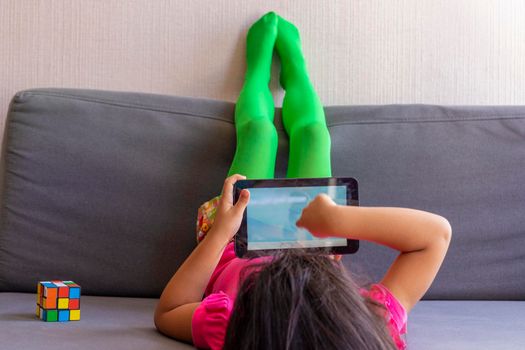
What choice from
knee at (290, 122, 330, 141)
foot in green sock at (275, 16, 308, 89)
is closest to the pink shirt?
knee at (290, 122, 330, 141)

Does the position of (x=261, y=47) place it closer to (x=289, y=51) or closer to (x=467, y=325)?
(x=289, y=51)

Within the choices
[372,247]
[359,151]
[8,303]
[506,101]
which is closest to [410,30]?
[506,101]

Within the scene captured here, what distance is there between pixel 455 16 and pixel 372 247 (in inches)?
29.5

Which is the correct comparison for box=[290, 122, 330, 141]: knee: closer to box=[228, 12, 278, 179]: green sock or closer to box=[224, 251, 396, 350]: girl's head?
box=[228, 12, 278, 179]: green sock

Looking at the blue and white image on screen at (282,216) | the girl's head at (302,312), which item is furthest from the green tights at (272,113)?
the girl's head at (302,312)

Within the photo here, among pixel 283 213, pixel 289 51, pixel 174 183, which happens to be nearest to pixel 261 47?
pixel 289 51

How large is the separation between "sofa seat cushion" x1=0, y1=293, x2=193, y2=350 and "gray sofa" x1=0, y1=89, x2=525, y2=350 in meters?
0.08

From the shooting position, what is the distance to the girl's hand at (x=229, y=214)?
48.2 inches

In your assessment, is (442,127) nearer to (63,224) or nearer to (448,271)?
(448,271)

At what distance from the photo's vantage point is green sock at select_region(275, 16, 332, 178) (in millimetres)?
1599

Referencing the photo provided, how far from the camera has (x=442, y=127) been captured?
5.72ft

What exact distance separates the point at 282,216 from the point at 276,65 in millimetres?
833

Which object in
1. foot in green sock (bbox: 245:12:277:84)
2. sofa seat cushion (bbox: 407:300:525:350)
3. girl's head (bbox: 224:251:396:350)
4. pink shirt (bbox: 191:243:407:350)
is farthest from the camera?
foot in green sock (bbox: 245:12:277:84)

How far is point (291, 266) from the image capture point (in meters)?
0.95
